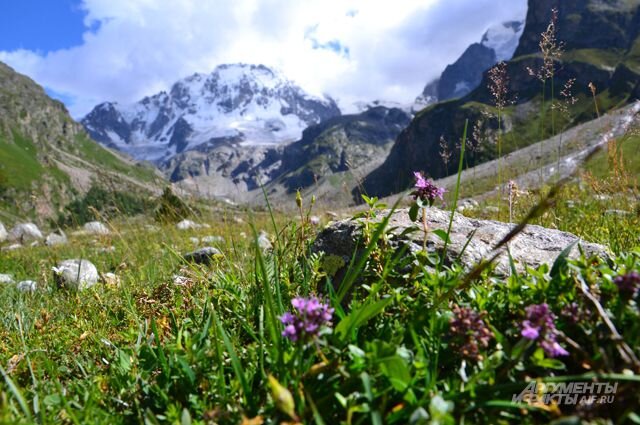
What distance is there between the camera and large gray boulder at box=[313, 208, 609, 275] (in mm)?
3090

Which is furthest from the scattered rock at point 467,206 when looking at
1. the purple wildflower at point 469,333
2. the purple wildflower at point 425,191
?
the purple wildflower at point 469,333

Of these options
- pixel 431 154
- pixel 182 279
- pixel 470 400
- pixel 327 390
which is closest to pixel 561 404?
pixel 470 400

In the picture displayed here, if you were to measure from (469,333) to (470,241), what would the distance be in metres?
1.50

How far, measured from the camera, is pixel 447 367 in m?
2.04

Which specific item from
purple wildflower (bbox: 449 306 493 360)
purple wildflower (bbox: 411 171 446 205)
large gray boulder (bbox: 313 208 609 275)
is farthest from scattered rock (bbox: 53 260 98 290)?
purple wildflower (bbox: 449 306 493 360)

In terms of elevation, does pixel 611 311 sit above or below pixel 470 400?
above

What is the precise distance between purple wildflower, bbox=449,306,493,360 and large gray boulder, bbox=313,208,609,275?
1.08 metres

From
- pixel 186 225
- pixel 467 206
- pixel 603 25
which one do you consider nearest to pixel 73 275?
pixel 186 225

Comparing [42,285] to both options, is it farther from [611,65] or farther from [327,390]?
[611,65]

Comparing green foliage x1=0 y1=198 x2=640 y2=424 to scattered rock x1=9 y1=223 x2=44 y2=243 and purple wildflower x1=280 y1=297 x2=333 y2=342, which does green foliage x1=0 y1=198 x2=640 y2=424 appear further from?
scattered rock x1=9 y1=223 x2=44 y2=243

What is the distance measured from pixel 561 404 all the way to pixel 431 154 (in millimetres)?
192536

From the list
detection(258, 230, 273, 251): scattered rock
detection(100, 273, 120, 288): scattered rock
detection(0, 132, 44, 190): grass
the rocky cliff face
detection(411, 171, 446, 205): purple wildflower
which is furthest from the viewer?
the rocky cliff face

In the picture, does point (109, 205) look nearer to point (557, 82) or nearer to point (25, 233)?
point (25, 233)

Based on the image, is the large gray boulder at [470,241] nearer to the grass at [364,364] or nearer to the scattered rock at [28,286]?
the grass at [364,364]
